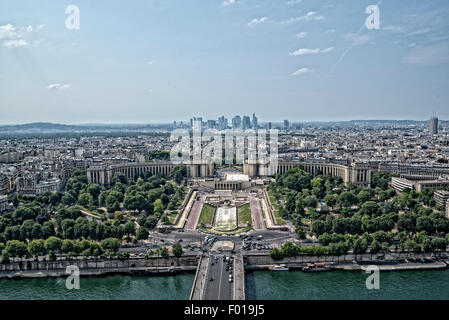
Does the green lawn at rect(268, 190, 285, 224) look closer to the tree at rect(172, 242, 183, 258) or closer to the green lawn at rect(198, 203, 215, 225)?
the green lawn at rect(198, 203, 215, 225)

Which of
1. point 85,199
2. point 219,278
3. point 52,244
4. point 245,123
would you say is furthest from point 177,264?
point 245,123

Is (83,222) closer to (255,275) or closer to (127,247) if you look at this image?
(127,247)

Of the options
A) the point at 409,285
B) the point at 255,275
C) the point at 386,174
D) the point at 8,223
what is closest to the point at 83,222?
the point at 8,223

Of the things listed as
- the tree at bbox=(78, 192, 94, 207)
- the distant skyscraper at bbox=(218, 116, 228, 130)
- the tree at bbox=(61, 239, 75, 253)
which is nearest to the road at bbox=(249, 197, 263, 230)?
the tree at bbox=(61, 239, 75, 253)

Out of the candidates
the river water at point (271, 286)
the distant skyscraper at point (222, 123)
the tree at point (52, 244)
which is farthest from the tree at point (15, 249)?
the distant skyscraper at point (222, 123)

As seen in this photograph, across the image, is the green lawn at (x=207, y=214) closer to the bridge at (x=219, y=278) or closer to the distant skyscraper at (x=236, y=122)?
the bridge at (x=219, y=278)

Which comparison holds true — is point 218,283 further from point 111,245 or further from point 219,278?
point 111,245
